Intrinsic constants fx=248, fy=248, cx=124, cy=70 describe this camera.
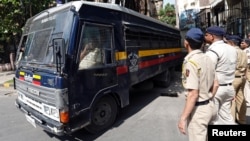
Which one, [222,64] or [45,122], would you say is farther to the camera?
[45,122]

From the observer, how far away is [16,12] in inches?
486

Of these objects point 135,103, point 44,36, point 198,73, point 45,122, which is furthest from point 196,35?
point 135,103

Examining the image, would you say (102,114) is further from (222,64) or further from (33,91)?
(222,64)

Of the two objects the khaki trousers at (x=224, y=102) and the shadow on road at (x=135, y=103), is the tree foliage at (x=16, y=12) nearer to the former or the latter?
the shadow on road at (x=135, y=103)

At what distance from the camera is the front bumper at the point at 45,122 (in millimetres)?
3811

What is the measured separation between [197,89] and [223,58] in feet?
4.30

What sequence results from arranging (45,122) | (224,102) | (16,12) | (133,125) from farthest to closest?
(16,12)
(133,125)
(45,122)
(224,102)

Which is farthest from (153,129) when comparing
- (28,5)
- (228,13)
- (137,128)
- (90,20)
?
(228,13)

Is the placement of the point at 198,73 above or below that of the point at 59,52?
below

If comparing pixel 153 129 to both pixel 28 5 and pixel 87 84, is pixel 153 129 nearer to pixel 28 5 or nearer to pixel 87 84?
pixel 87 84

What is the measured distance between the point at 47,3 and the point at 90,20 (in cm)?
982

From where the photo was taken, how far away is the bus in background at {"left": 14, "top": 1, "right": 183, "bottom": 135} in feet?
12.6

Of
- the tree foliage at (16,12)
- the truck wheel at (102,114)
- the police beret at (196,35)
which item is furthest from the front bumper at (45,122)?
the tree foliage at (16,12)

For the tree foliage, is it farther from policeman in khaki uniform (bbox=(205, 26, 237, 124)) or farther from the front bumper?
policeman in khaki uniform (bbox=(205, 26, 237, 124))
